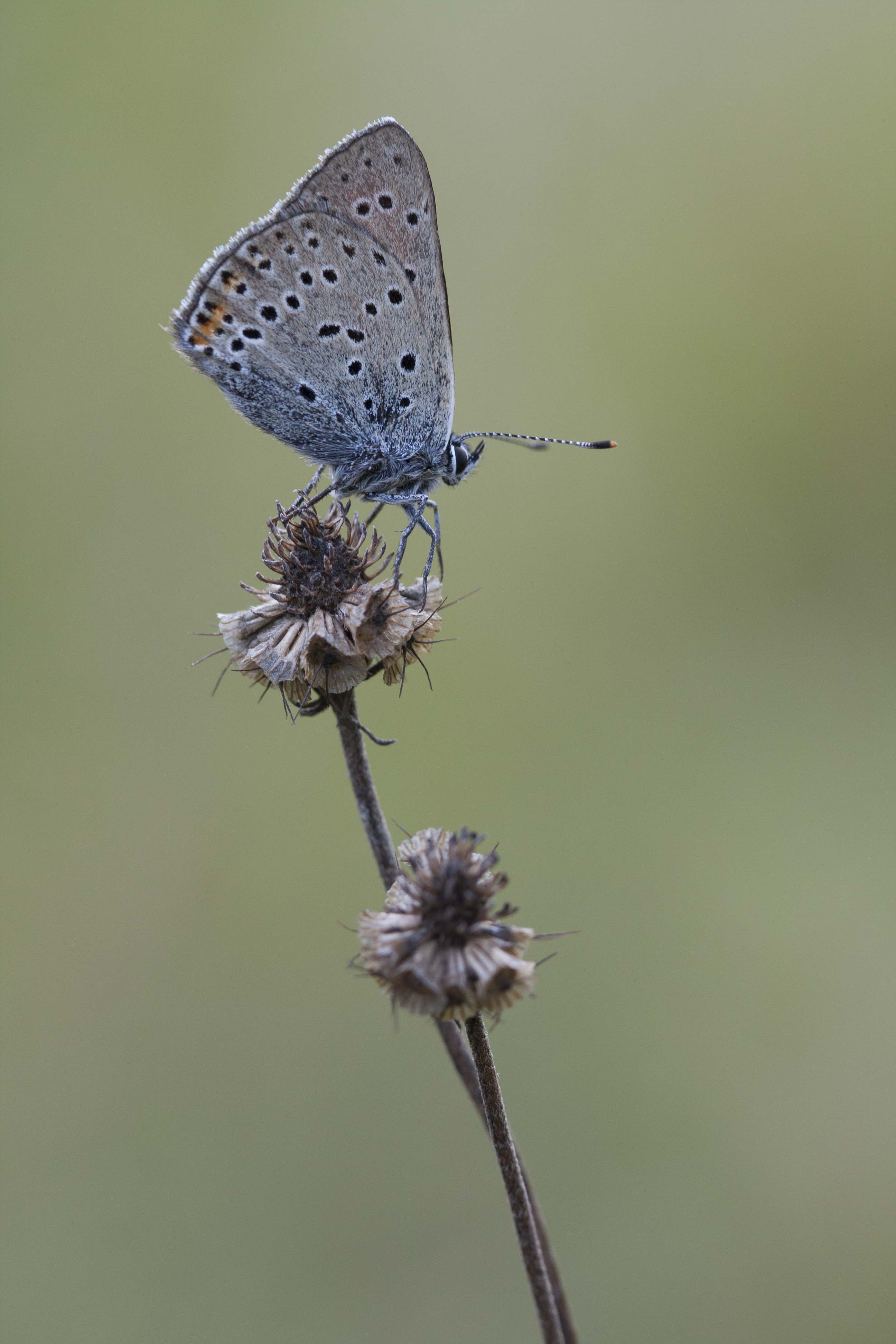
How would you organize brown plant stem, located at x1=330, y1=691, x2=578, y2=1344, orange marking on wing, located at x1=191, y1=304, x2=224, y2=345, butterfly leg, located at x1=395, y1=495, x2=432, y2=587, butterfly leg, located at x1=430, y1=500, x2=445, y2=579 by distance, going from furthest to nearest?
1. orange marking on wing, located at x1=191, y1=304, x2=224, y2=345
2. butterfly leg, located at x1=430, y1=500, x2=445, y2=579
3. butterfly leg, located at x1=395, y1=495, x2=432, y2=587
4. brown plant stem, located at x1=330, y1=691, x2=578, y2=1344

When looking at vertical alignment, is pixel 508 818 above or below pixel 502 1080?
above

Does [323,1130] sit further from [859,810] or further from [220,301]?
[220,301]

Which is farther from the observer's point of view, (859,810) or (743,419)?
(743,419)

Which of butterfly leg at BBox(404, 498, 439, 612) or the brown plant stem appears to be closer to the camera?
the brown plant stem

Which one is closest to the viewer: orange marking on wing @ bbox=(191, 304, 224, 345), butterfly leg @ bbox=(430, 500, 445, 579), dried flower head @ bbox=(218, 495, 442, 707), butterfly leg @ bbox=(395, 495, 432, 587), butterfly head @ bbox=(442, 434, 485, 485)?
dried flower head @ bbox=(218, 495, 442, 707)

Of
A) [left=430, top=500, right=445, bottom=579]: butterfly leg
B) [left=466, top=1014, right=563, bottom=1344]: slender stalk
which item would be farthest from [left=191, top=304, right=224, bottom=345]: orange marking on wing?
[left=466, top=1014, right=563, bottom=1344]: slender stalk

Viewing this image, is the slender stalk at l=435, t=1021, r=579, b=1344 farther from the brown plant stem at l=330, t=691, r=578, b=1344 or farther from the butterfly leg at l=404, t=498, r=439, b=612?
the butterfly leg at l=404, t=498, r=439, b=612

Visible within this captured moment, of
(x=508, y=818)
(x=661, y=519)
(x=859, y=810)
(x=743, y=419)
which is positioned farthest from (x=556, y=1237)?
(x=743, y=419)

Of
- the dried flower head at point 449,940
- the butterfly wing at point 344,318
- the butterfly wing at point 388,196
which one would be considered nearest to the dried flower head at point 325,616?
the dried flower head at point 449,940
